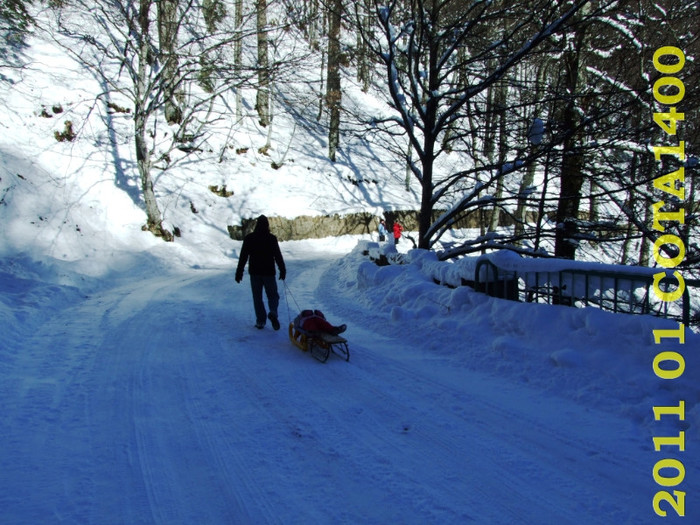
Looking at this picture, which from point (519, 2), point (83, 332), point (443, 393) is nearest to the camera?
point (443, 393)

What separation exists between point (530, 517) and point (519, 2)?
993 centimetres

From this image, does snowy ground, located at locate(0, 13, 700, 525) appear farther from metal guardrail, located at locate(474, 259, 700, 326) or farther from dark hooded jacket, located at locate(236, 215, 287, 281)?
dark hooded jacket, located at locate(236, 215, 287, 281)

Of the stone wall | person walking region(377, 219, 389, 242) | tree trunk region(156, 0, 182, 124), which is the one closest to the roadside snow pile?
tree trunk region(156, 0, 182, 124)

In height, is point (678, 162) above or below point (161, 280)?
above

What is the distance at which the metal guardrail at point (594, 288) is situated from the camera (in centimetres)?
489

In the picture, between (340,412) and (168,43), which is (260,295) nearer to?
(340,412)

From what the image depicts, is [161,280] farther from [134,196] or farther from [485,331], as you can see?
[485,331]

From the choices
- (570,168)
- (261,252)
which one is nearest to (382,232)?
(570,168)

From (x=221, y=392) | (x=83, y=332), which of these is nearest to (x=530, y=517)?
(x=221, y=392)

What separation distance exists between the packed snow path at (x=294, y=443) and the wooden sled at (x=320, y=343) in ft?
0.52

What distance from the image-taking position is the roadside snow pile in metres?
4.32

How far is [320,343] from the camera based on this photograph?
6.06 meters

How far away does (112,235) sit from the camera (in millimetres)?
15820

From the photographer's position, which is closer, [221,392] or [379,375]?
[221,392]
